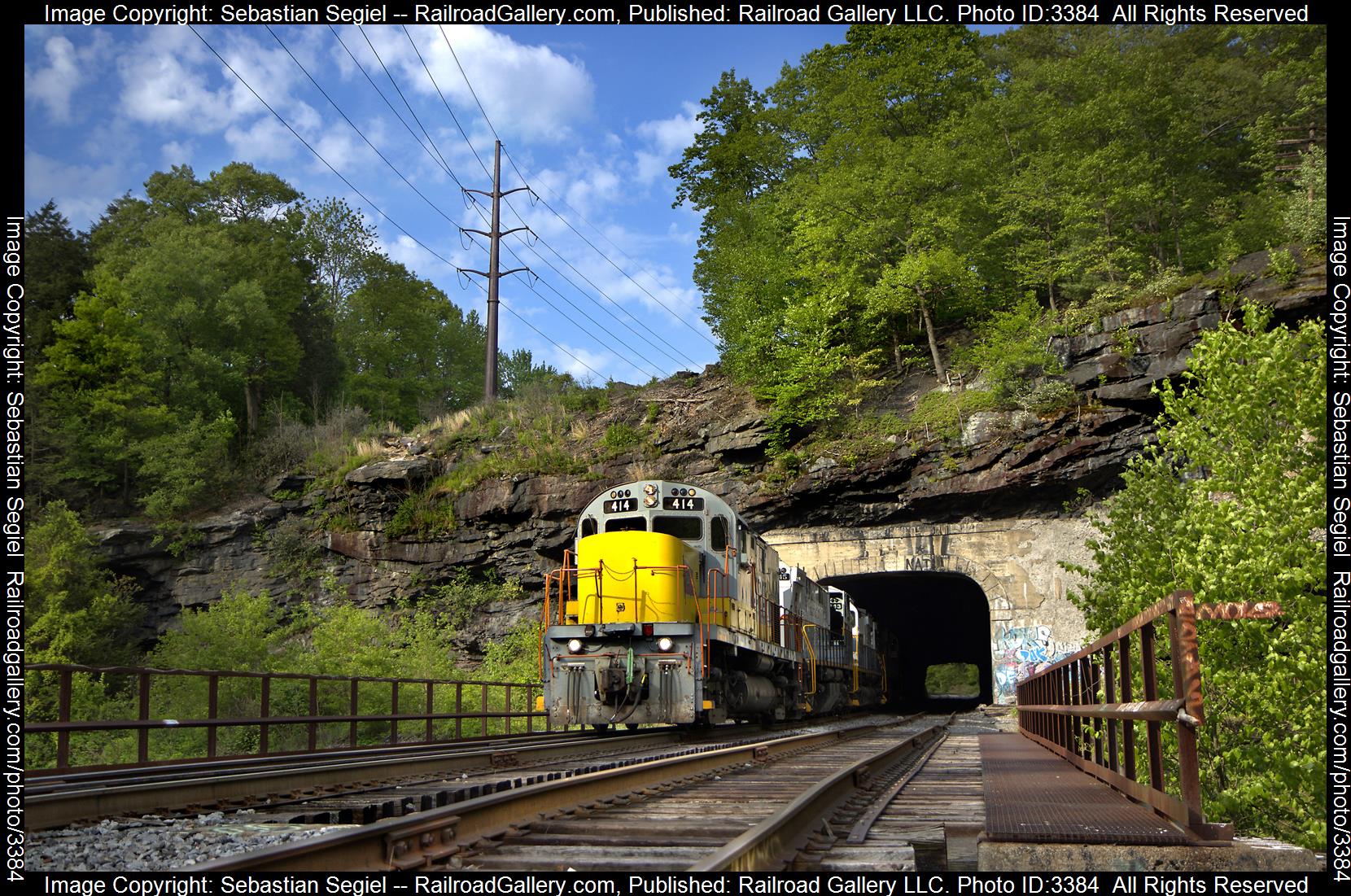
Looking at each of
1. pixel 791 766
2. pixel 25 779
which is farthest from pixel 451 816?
pixel 791 766

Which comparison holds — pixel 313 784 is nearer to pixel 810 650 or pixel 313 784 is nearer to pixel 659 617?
pixel 659 617

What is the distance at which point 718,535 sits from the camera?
1638 centimetres

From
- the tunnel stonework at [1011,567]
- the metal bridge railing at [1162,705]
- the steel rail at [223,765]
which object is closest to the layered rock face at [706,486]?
the tunnel stonework at [1011,567]

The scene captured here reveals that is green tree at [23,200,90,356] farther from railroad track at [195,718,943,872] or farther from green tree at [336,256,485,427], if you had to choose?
railroad track at [195,718,943,872]

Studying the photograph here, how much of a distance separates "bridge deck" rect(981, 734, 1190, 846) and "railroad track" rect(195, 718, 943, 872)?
1.11 m

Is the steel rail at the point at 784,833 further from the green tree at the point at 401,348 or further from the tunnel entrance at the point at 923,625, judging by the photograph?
the green tree at the point at 401,348

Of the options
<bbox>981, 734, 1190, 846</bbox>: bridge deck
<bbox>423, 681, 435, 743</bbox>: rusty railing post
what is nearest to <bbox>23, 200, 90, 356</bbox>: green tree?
<bbox>423, 681, 435, 743</bbox>: rusty railing post

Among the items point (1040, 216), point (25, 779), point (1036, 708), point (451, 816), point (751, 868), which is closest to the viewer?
point (751, 868)

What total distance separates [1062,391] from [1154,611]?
23577mm

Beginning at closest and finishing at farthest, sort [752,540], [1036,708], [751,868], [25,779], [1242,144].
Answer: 1. [751,868]
2. [25,779]
3. [1036,708]
4. [752,540]
5. [1242,144]

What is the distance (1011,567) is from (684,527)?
567 inches

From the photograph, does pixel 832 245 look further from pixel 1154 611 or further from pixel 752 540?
pixel 1154 611

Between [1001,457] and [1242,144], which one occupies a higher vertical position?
[1242,144]

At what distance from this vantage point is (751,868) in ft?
14.9
